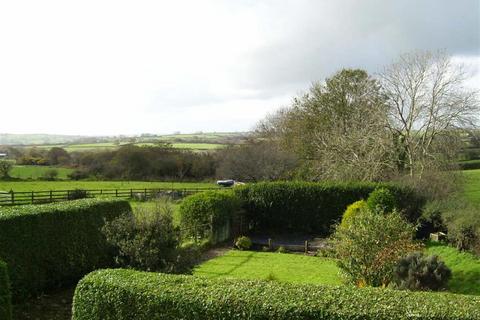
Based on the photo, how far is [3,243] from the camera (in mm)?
10625

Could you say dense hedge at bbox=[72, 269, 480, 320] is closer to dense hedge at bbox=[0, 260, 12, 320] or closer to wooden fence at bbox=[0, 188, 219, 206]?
dense hedge at bbox=[0, 260, 12, 320]

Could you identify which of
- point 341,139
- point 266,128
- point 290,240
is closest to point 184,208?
point 290,240

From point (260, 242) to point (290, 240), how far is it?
2276mm

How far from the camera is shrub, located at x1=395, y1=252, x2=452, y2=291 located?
12.6 meters

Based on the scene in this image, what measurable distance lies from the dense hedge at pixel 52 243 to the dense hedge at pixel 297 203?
42.7ft

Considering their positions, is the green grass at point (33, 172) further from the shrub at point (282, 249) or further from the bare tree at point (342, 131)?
the shrub at point (282, 249)

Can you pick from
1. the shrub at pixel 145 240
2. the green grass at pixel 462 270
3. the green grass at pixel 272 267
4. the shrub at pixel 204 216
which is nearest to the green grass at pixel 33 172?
the shrub at pixel 204 216

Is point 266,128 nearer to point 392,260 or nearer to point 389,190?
point 389,190

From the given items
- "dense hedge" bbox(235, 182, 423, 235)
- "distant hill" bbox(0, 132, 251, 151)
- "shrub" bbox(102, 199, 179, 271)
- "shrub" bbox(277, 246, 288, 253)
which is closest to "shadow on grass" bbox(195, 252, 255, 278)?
"shrub" bbox(277, 246, 288, 253)

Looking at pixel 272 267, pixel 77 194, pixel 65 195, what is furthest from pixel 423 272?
pixel 65 195

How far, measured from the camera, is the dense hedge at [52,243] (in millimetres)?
10938

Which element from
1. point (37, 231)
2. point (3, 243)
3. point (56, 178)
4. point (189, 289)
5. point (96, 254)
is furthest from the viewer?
point (56, 178)

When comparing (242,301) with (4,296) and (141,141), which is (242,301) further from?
(141,141)

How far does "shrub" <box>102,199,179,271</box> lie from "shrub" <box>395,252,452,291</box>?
6.39 m
